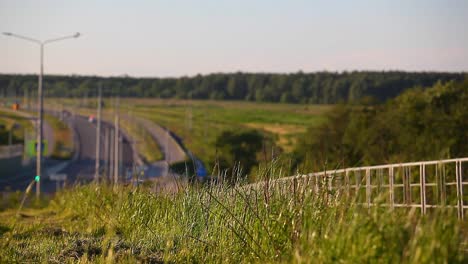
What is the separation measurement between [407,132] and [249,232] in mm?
48218

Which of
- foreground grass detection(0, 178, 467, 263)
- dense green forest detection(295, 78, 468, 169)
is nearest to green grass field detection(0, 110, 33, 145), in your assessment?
dense green forest detection(295, 78, 468, 169)

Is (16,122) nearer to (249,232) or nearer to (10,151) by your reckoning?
(10,151)

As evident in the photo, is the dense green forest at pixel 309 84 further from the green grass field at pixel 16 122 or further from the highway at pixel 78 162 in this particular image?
the highway at pixel 78 162

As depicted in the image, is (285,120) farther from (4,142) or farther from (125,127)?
(4,142)

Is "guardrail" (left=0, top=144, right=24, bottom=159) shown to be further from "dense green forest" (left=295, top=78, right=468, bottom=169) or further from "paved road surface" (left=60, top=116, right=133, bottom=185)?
"dense green forest" (left=295, top=78, right=468, bottom=169)

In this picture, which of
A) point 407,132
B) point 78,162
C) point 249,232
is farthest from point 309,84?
point 249,232

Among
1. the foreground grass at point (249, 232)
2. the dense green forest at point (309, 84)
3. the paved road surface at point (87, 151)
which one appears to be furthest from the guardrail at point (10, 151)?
the foreground grass at point (249, 232)

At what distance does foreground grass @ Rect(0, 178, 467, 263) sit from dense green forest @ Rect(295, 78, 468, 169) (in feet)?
114

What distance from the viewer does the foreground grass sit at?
8.45 meters

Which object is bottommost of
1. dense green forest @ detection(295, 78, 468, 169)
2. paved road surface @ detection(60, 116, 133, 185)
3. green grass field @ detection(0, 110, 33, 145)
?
paved road surface @ detection(60, 116, 133, 185)

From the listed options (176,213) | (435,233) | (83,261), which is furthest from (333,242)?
(176,213)

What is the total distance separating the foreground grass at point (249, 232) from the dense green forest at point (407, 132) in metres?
34.9

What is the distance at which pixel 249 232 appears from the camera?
11984 millimetres

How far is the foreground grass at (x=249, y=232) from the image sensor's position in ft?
27.7
